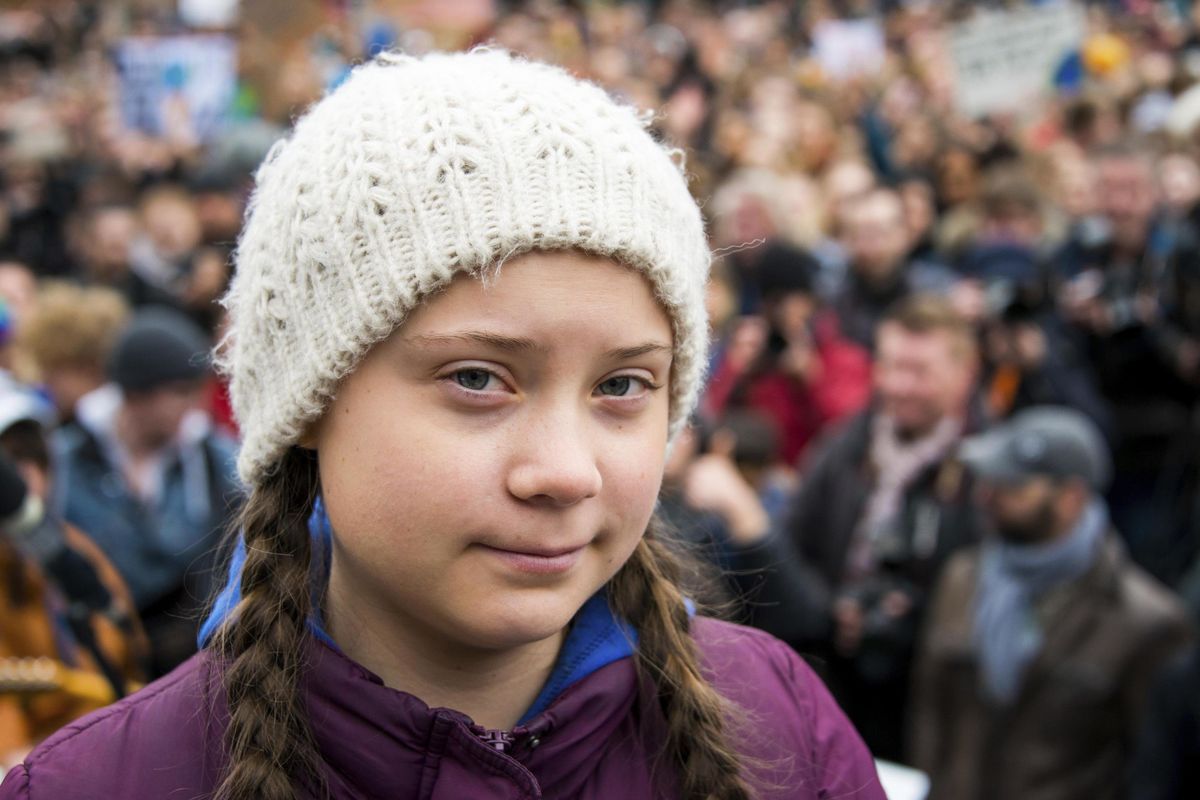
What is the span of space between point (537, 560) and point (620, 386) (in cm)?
23

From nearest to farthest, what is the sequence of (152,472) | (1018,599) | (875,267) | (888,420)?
1. (1018,599)
2. (152,472)
3. (888,420)
4. (875,267)

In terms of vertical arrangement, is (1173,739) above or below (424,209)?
below

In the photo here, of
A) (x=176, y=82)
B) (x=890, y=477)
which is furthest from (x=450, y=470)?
(x=176, y=82)

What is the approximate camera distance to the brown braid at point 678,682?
5.22ft

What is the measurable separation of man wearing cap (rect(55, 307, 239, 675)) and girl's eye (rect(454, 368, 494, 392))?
2706mm

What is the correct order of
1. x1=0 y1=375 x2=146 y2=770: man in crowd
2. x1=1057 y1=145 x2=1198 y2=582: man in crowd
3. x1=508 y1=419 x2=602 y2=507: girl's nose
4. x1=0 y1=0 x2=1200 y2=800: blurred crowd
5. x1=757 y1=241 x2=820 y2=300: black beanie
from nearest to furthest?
x1=508 y1=419 x2=602 y2=507: girl's nose, x1=0 y1=375 x2=146 y2=770: man in crowd, x1=0 y1=0 x2=1200 y2=800: blurred crowd, x1=1057 y1=145 x2=1198 y2=582: man in crowd, x1=757 y1=241 x2=820 y2=300: black beanie

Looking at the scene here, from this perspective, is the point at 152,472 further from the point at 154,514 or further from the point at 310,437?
the point at 310,437

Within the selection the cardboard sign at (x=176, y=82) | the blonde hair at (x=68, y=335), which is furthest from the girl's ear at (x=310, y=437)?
the cardboard sign at (x=176, y=82)

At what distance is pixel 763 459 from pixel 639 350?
10.2 ft

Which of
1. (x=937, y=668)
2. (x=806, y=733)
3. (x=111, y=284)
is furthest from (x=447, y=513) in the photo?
(x=111, y=284)

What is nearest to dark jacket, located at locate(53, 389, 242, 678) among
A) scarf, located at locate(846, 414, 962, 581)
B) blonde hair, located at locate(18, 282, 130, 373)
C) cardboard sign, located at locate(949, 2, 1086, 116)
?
blonde hair, located at locate(18, 282, 130, 373)

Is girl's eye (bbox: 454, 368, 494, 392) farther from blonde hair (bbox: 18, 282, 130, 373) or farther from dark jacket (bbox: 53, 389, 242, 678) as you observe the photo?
blonde hair (bbox: 18, 282, 130, 373)

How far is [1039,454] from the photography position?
4.14 metres

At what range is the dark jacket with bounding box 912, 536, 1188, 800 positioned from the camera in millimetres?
3906
